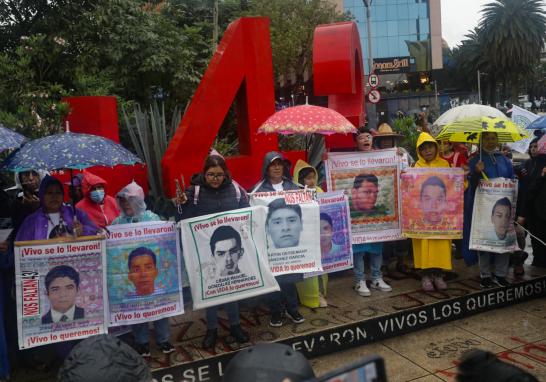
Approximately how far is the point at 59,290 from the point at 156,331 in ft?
3.00

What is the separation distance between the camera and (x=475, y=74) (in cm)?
5550

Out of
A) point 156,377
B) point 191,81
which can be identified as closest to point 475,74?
point 191,81

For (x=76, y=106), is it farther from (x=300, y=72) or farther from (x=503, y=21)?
(x=503, y=21)

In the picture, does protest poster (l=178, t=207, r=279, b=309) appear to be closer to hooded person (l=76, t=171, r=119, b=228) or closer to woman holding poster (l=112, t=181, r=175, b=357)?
woman holding poster (l=112, t=181, r=175, b=357)

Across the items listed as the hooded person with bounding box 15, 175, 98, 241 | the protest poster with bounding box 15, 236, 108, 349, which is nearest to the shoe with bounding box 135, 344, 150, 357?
the protest poster with bounding box 15, 236, 108, 349

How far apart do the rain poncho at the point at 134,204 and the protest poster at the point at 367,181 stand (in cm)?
220

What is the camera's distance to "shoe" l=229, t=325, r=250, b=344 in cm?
455

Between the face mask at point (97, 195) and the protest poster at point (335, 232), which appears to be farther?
the protest poster at point (335, 232)

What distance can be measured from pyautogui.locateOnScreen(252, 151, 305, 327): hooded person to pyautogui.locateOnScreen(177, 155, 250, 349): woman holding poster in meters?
0.45

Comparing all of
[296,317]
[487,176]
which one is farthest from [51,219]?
[487,176]

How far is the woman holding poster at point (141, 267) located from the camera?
14.2 ft

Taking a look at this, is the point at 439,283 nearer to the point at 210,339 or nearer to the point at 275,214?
the point at 275,214

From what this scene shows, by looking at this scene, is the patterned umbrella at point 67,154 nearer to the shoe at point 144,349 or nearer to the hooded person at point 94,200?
the hooded person at point 94,200

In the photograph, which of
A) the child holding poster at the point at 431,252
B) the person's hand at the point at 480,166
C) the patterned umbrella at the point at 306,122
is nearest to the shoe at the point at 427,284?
the child holding poster at the point at 431,252
